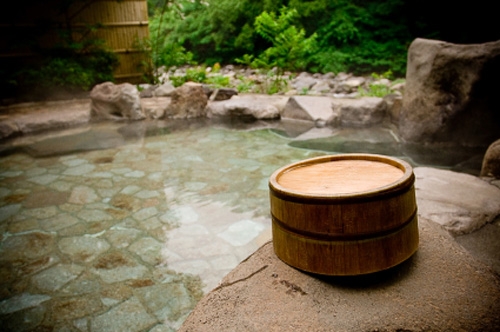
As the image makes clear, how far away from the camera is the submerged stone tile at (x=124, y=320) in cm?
231

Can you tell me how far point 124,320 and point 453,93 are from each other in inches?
217

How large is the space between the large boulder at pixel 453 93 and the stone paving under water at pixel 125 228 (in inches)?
74.2

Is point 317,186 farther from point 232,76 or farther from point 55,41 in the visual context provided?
point 232,76

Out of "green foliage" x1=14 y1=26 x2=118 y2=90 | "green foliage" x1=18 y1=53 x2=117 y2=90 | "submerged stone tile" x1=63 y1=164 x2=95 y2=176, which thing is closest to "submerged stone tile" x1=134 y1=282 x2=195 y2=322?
"submerged stone tile" x1=63 y1=164 x2=95 y2=176

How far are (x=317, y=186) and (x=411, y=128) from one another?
5393 mm

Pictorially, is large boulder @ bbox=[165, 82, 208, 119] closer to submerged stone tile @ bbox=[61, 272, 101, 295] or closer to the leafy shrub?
the leafy shrub

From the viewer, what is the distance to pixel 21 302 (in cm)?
258

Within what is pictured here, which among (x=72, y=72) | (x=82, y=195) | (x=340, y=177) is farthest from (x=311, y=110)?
(x=72, y=72)

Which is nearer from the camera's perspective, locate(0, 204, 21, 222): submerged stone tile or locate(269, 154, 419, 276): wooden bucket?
locate(269, 154, 419, 276): wooden bucket

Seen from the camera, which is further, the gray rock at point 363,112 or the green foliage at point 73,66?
the green foliage at point 73,66

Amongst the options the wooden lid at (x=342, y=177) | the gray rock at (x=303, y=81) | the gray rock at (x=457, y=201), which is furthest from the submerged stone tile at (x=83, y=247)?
the gray rock at (x=303, y=81)

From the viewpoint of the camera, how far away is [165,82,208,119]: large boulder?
29.3 feet

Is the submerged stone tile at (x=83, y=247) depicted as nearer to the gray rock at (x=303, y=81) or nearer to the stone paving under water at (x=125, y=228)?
the stone paving under water at (x=125, y=228)

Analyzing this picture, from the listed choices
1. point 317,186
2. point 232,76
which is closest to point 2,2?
point 232,76
